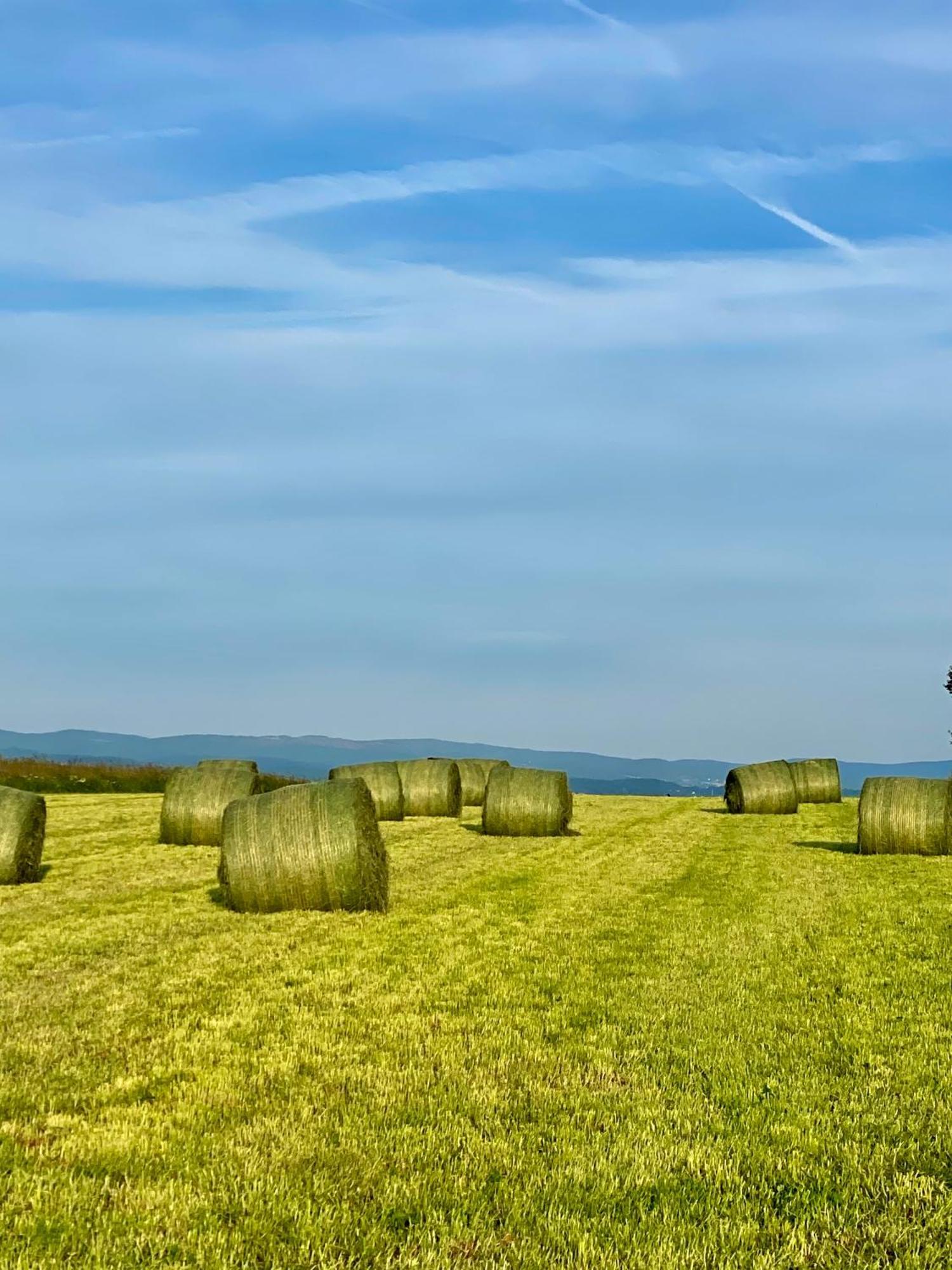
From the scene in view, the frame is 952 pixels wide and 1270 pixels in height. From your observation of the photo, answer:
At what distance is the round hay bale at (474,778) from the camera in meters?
35.9

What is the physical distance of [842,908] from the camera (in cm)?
1472

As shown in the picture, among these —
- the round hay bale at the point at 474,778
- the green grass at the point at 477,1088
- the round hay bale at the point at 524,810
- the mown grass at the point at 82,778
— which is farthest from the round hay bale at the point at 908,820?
the mown grass at the point at 82,778

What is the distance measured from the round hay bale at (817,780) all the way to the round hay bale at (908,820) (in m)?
16.6

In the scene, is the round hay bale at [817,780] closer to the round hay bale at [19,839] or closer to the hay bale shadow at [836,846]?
the hay bale shadow at [836,846]

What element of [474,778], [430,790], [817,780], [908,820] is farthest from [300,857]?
[817,780]

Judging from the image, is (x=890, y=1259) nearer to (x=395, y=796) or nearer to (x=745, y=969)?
(x=745, y=969)

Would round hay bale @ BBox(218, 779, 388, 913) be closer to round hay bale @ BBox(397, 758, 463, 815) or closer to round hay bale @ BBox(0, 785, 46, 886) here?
round hay bale @ BBox(0, 785, 46, 886)

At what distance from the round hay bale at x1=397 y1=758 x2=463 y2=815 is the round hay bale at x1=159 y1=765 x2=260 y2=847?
25.1 ft

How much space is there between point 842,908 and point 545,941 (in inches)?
187

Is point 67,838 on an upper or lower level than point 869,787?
lower

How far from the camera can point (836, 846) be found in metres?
23.4

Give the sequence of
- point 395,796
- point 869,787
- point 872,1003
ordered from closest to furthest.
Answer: point 872,1003 < point 869,787 < point 395,796

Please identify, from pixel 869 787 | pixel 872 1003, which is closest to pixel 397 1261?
pixel 872 1003

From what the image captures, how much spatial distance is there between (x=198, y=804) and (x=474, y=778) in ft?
47.2
